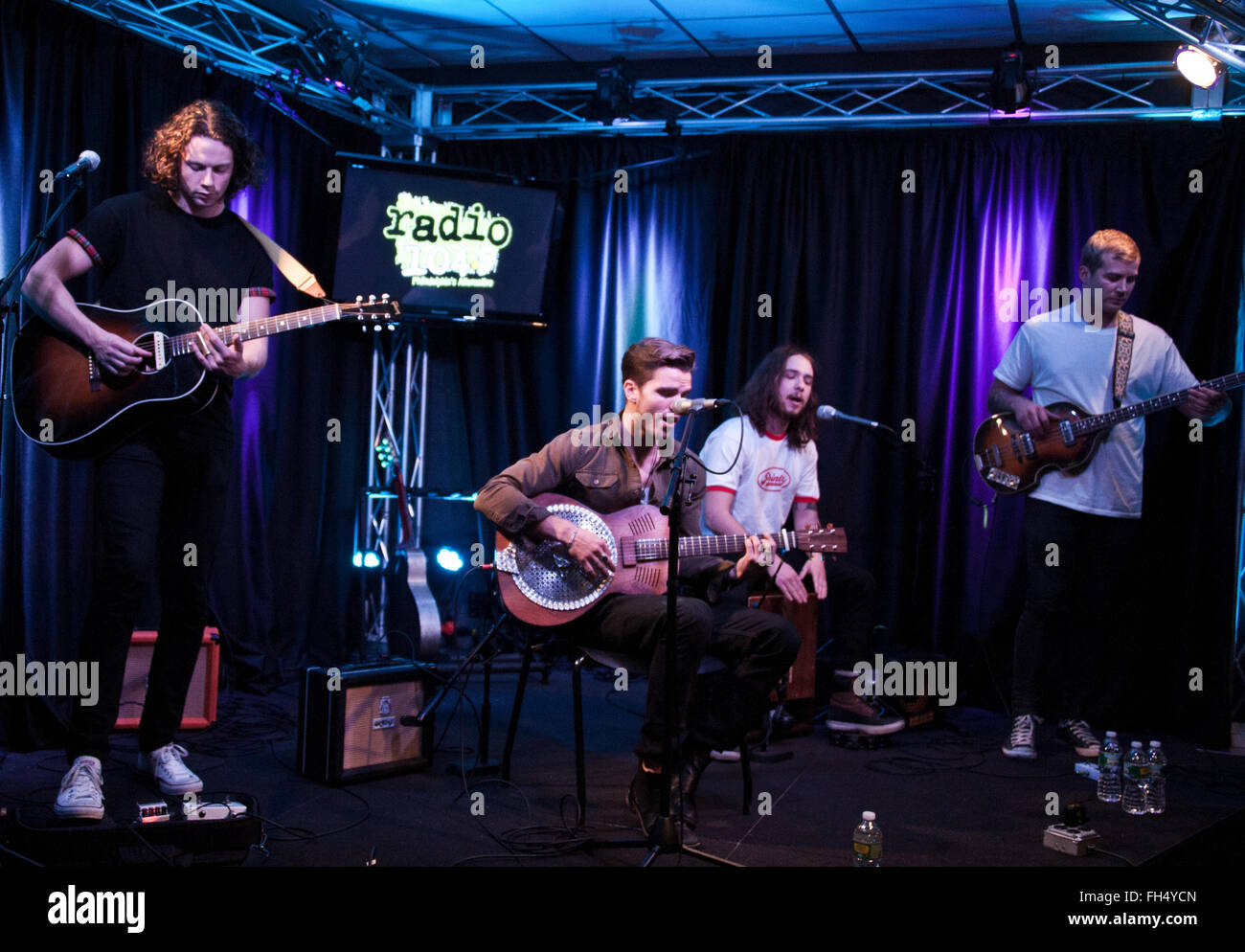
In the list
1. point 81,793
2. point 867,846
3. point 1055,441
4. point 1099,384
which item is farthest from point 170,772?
point 1099,384

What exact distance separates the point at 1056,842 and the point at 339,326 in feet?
16.1

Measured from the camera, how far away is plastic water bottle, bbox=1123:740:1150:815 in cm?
428

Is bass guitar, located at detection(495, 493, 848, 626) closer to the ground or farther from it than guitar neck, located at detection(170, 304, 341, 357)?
closer to the ground

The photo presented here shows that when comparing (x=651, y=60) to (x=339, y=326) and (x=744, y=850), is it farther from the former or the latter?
(x=744, y=850)

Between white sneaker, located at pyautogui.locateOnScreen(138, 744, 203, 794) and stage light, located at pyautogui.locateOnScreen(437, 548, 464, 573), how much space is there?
3166 millimetres

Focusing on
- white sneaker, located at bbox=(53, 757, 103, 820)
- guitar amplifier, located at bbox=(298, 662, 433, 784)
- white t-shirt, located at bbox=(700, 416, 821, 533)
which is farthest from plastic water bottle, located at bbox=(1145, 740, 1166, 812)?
white sneaker, located at bbox=(53, 757, 103, 820)

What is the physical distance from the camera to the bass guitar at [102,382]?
3680 mm

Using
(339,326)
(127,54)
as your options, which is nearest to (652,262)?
(339,326)

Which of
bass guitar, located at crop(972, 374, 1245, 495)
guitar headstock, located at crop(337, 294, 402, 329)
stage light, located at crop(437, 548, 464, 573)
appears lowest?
stage light, located at crop(437, 548, 464, 573)

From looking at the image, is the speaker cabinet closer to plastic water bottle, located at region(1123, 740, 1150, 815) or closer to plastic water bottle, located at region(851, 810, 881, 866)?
plastic water bottle, located at region(851, 810, 881, 866)

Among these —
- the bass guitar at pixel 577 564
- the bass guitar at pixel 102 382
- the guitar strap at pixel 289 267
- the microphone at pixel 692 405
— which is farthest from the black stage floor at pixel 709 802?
the guitar strap at pixel 289 267
